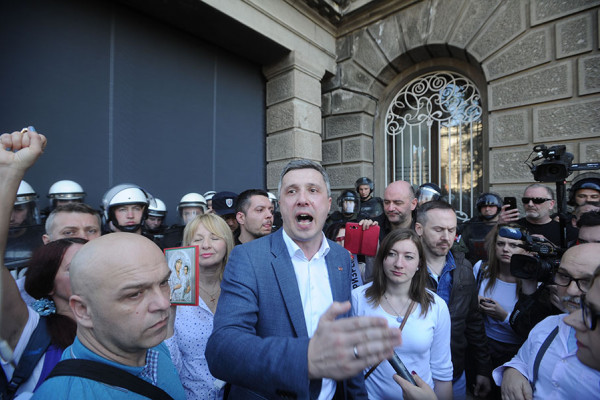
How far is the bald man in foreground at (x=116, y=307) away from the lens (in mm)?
1031

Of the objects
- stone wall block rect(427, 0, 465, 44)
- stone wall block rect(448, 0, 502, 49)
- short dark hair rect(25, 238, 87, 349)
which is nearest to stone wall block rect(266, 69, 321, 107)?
stone wall block rect(427, 0, 465, 44)

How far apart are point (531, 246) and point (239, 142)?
5.28 meters

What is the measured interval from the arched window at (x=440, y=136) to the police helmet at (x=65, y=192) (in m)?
5.58

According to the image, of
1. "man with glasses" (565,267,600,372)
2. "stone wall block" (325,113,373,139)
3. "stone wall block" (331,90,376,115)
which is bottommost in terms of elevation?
"man with glasses" (565,267,600,372)

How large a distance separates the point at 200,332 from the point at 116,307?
1012mm

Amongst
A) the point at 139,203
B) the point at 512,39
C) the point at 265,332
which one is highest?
the point at 512,39

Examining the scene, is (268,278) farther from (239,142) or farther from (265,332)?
(239,142)

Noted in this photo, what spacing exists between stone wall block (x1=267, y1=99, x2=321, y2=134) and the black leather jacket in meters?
4.40

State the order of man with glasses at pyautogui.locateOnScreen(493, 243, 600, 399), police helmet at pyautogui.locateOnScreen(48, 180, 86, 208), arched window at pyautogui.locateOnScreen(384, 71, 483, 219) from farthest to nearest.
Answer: arched window at pyautogui.locateOnScreen(384, 71, 483, 219), police helmet at pyautogui.locateOnScreen(48, 180, 86, 208), man with glasses at pyautogui.locateOnScreen(493, 243, 600, 399)

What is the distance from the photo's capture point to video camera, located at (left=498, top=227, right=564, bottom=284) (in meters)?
1.86

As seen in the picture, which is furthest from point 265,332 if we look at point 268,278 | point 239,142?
point 239,142

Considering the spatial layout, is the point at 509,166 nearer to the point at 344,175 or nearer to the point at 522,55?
the point at 522,55

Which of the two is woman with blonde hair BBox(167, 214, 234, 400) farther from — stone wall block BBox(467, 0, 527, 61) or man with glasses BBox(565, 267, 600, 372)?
stone wall block BBox(467, 0, 527, 61)

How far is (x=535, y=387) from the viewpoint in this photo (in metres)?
1.54
